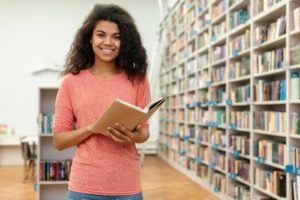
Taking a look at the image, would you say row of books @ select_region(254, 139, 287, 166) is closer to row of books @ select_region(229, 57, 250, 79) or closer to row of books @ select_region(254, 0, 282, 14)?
row of books @ select_region(229, 57, 250, 79)

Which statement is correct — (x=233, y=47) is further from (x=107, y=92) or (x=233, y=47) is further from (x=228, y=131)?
(x=107, y=92)

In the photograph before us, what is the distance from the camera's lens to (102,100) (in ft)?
4.94

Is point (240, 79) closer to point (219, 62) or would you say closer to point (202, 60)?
point (219, 62)

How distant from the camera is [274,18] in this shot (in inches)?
163

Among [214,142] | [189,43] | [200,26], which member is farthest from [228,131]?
[189,43]

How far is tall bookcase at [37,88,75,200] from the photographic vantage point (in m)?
4.48

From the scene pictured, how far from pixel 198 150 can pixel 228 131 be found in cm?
145

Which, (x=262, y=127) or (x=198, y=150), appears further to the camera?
(x=198, y=150)

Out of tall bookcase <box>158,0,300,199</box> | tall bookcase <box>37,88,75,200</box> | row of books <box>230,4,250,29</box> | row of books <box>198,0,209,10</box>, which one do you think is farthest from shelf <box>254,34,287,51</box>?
tall bookcase <box>37,88,75,200</box>

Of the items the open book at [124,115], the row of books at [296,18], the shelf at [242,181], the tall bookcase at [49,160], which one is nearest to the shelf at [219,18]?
the row of books at [296,18]

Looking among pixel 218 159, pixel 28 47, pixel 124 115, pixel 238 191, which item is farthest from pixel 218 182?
pixel 28 47

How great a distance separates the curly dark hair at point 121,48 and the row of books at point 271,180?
2.51 meters

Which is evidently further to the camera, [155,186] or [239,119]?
[155,186]

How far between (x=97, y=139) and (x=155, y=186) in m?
4.76
